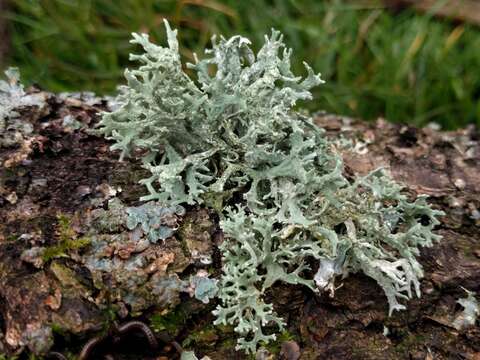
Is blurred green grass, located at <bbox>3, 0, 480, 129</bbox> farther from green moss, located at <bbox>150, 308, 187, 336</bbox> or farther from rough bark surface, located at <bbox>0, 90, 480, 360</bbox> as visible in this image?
green moss, located at <bbox>150, 308, 187, 336</bbox>

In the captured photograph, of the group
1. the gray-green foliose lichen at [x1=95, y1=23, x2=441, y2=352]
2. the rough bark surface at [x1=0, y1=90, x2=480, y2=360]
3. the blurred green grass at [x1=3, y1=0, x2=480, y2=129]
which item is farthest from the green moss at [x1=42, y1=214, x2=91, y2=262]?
the blurred green grass at [x1=3, y1=0, x2=480, y2=129]

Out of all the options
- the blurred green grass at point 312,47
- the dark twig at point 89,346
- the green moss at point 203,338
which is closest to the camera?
the dark twig at point 89,346

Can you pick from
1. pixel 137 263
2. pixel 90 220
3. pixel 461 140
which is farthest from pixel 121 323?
pixel 461 140

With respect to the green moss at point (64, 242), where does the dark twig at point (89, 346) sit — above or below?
below

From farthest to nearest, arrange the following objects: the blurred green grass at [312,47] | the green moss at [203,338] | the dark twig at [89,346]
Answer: the blurred green grass at [312,47]
the green moss at [203,338]
the dark twig at [89,346]

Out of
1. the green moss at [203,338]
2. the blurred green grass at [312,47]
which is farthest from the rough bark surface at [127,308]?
the blurred green grass at [312,47]

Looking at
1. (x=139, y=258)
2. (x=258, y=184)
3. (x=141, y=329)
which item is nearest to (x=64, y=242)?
(x=139, y=258)

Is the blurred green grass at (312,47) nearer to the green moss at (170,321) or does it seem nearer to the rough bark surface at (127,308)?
the rough bark surface at (127,308)
